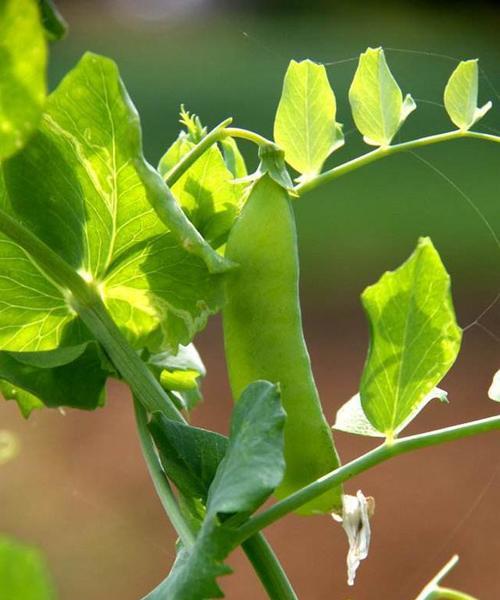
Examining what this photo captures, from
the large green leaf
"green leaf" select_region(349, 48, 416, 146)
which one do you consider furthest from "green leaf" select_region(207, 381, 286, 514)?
"green leaf" select_region(349, 48, 416, 146)

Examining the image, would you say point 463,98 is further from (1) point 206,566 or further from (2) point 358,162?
(1) point 206,566

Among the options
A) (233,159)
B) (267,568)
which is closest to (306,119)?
(233,159)

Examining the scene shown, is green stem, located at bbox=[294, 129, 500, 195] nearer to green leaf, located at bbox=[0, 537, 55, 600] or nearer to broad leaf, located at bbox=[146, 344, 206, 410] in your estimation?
broad leaf, located at bbox=[146, 344, 206, 410]

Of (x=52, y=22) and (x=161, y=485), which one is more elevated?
(x=52, y=22)

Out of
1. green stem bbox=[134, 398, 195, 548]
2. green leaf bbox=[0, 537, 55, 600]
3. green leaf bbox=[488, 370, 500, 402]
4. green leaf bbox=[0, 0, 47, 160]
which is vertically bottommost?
green stem bbox=[134, 398, 195, 548]

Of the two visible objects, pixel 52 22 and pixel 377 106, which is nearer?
pixel 52 22

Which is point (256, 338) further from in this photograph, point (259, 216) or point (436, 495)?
point (436, 495)

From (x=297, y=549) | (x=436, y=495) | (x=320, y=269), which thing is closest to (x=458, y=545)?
(x=436, y=495)
